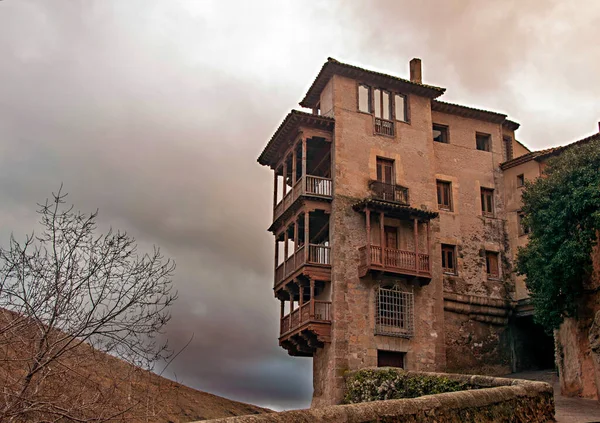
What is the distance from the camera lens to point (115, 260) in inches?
490

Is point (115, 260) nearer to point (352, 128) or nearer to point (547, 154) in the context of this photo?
point (352, 128)

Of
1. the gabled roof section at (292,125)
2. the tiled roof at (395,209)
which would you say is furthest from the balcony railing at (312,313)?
the gabled roof section at (292,125)

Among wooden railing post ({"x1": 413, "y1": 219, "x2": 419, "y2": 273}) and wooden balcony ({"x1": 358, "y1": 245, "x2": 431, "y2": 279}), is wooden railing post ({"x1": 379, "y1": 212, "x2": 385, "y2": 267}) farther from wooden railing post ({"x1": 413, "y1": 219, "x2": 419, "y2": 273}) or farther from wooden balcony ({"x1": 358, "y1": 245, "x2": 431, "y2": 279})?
wooden railing post ({"x1": 413, "y1": 219, "x2": 419, "y2": 273})

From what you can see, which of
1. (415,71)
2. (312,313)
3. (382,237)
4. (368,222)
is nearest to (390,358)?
(312,313)

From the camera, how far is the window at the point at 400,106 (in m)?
34.8

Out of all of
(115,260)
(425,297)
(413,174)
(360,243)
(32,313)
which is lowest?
(32,313)

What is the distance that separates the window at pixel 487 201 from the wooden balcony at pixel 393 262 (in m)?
6.70

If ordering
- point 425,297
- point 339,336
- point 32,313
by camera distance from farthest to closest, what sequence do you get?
point 425,297, point 339,336, point 32,313

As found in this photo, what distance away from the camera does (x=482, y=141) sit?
3819cm

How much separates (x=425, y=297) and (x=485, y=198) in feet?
26.0

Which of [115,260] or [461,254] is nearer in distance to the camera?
[115,260]

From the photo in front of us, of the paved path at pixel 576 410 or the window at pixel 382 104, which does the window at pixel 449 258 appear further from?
the paved path at pixel 576 410

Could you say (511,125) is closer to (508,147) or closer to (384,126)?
(508,147)

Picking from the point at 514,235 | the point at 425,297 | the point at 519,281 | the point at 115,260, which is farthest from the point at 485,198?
the point at 115,260
